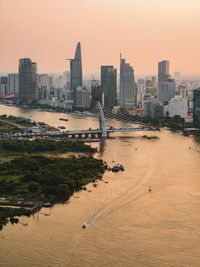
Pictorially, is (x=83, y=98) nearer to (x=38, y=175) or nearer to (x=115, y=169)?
(x=115, y=169)

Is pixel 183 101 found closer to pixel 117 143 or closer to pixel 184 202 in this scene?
pixel 117 143

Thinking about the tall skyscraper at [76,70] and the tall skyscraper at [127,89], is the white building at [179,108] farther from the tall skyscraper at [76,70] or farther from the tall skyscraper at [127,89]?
the tall skyscraper at [76,70]

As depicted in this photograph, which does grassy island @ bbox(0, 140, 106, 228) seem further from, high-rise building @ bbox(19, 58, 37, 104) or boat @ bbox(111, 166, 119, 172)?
high-rise building @ bbox(19, 58, 37, 104)

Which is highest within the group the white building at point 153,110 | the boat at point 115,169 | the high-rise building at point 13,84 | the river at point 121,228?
the high-rise building at point 13,84

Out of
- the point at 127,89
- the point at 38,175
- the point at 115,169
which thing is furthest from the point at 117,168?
the point at 127,89

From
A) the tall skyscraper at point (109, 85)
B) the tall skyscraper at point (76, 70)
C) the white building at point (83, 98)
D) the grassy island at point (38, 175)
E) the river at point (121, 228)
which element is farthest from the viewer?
the tall skyscraper at point (76, 70)

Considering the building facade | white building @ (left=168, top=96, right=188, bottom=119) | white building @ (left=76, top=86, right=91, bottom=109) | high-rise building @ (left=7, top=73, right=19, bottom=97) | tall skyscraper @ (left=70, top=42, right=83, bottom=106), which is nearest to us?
white building @ (left=168, top=96, right=188, bottom=119)

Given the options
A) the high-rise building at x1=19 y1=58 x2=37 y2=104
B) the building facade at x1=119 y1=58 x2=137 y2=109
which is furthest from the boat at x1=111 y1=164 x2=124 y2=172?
the high-rise building at x1=19 y1=58 x2=37 y2=104

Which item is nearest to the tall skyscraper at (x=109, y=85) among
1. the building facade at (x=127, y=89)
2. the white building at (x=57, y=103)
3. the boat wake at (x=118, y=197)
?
the building facade at (x=127, y=89)
